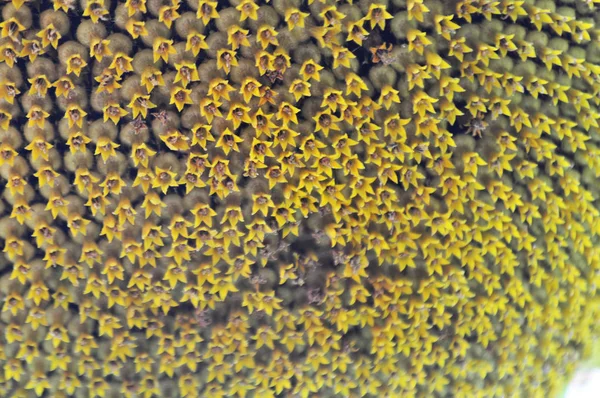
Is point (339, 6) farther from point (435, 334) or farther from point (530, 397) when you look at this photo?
point (530, 397)

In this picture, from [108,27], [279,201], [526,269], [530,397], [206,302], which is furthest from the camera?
[530,397]

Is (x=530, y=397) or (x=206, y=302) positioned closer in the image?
(x=206, y=302)

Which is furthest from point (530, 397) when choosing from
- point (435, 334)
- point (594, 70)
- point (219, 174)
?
point (219, 174)

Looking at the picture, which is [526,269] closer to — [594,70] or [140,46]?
[594,70]

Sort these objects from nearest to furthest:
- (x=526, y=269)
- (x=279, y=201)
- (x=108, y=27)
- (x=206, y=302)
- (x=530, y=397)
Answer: (x=108, y=27) → (x=279, y=201) → (x=206, y=302) → (x=526, y=269) → (x=530, y=397)

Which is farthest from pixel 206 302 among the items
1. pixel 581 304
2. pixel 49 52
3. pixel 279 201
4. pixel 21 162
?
pixel 581 304

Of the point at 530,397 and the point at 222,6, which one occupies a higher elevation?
the point at 222,6

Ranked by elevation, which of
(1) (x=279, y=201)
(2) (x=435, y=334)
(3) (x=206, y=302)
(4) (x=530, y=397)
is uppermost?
(1) (x=279, y=201)
